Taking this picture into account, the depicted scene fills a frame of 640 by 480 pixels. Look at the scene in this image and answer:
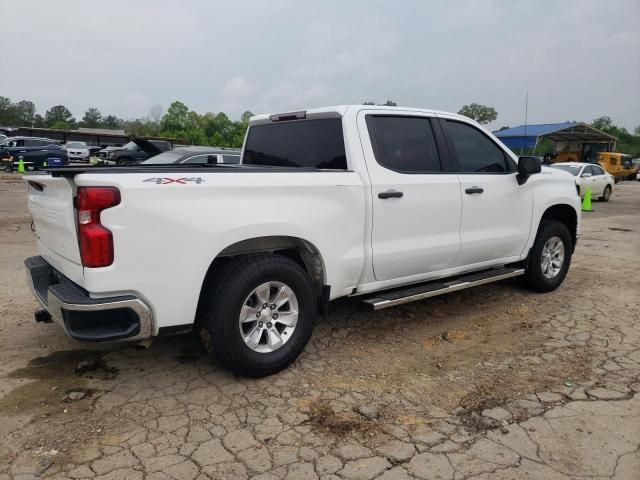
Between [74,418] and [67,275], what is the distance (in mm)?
869

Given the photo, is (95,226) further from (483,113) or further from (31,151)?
(483,113)

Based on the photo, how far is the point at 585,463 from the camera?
2691 millimetres

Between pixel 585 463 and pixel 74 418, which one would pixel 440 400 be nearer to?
pixel 585 463

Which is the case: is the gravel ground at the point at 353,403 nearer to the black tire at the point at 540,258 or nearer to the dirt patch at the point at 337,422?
the dirt patch at the point at 337,422

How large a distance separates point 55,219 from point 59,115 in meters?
113

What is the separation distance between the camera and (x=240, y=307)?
131 inches

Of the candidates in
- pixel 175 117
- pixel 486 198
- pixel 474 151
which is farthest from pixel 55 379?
pixel 175 117

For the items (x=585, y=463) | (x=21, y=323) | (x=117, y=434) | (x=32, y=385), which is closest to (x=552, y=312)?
(x=585, y=463)

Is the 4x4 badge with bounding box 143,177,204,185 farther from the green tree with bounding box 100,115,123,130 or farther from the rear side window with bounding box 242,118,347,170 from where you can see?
the green tree with bounding box 100,115,123,130

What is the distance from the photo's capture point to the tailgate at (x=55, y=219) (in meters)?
3.02

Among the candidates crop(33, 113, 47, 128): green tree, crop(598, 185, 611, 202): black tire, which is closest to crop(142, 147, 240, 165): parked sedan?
crop(598, 185, 611, 202): black tire

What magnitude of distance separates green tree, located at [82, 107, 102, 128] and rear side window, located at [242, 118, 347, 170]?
12033 centimetres

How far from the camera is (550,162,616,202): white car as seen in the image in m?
17.2

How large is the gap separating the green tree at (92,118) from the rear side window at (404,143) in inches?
4780
